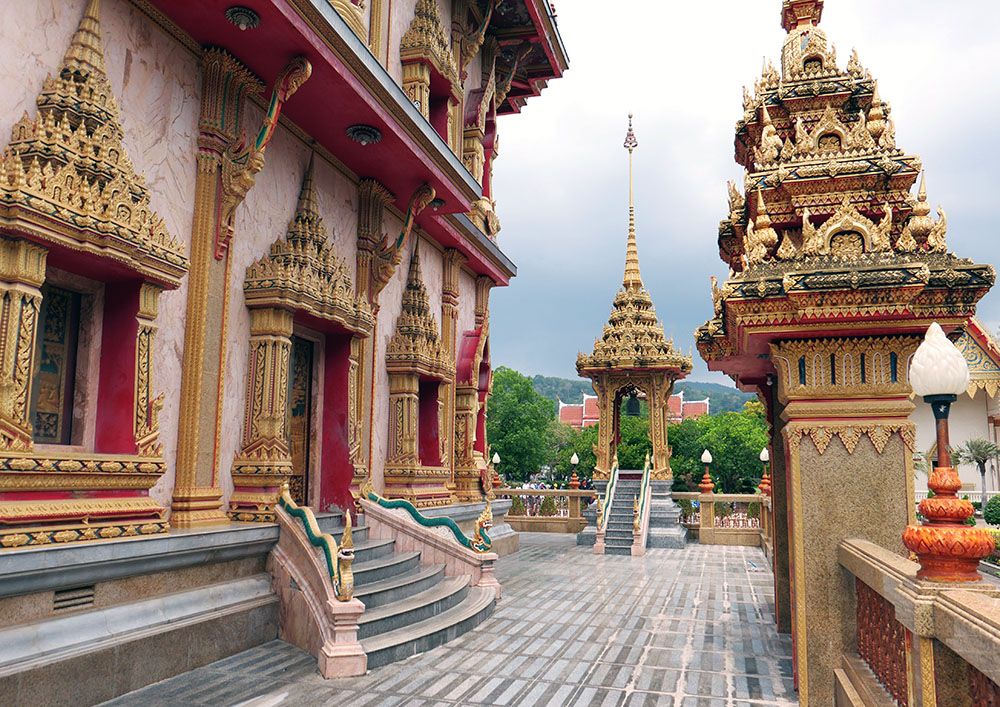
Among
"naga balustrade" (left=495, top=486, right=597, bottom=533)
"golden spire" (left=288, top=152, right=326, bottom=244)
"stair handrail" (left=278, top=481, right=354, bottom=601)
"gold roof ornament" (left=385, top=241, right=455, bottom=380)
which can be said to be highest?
"golden spire" (left=288, top=152, right=326, bottom=244)

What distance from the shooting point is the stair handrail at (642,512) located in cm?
1866

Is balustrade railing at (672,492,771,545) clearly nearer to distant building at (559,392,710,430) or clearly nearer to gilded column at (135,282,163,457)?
gilded column at (135,282,163,457)

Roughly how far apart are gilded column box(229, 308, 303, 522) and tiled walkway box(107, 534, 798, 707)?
1554 mm

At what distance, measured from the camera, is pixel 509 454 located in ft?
151

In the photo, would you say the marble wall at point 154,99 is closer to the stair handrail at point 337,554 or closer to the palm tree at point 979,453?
the stair handrail at point 337,554

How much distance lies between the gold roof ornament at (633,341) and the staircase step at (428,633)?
49.4ft

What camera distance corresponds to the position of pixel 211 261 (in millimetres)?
7746

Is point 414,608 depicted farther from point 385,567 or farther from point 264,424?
point 264,424

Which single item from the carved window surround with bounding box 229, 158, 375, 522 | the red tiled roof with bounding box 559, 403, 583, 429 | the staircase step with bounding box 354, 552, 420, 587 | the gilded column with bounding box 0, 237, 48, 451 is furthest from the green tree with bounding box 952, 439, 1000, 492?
the red tiled roof with bounding box 559, 403, 583, 429

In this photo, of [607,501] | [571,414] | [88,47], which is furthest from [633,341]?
[571,414]

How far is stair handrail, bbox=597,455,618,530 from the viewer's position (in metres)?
18.9

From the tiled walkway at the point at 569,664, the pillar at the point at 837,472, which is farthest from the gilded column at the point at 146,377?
the pillar at the point at 837,472

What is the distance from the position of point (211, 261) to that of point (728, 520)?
1750cm

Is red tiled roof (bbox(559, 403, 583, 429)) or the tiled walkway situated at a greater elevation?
red tiled roof (bbox(559, 403, 583, 429))
